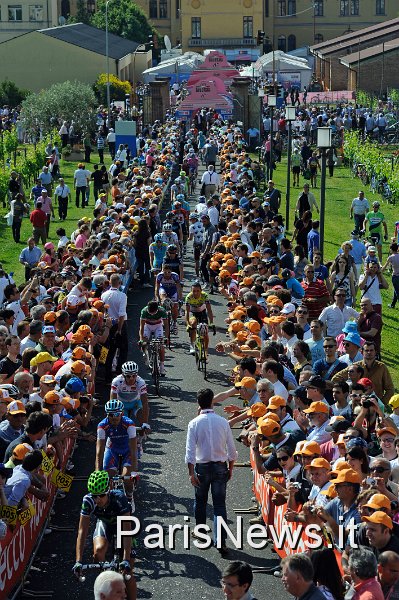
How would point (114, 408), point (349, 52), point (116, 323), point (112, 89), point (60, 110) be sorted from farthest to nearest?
point (349, 52) → point (112, 89) → point (60, 110) → point (116, 323) → point (114, 408)

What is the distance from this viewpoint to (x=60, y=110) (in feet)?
179

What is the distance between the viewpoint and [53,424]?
42.5ft

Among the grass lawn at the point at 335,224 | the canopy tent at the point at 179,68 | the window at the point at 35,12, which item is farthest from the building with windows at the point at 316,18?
the grass lawn at the point at 335,224

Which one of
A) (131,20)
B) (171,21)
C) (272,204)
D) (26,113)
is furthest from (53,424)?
(171,21)

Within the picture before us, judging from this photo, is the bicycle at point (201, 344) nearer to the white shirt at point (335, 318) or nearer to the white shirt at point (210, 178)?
the white shirt at point (335, 318)

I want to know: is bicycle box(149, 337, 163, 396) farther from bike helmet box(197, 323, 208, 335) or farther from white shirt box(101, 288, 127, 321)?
bike helmet box(197, 323, 208, 335)

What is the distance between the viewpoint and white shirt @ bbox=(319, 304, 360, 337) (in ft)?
55.9

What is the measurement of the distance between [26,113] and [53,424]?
145ft

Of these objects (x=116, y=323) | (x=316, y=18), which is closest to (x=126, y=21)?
(x=316, y=18)

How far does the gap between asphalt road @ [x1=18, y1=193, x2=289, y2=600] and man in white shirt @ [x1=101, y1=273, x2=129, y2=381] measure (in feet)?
1.72

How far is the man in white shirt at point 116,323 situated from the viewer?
18.4 metres

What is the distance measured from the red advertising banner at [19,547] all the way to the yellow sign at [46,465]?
175mm

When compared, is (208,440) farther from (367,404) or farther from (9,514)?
(9,514)

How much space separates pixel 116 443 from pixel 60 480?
824mm
